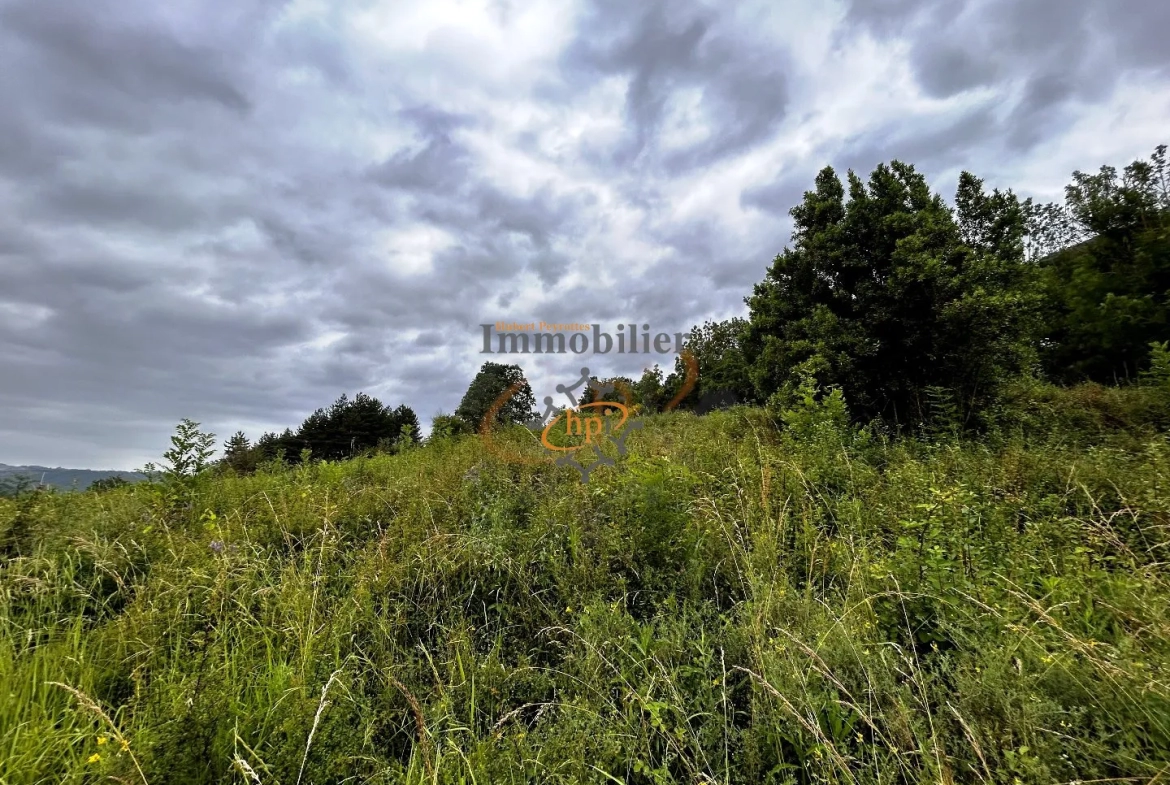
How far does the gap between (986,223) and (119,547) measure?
16213mm

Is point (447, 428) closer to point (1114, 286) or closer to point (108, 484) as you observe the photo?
point (108, 484)

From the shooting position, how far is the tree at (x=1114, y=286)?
1008cm

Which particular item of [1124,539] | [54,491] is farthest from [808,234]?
[54,491]

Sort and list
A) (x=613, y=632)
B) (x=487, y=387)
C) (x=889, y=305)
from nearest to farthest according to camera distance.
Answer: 1. (x=613, y=632)
2. (x=889, y=305)
3. (x=487, y=387)

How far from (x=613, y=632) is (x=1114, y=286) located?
1636 cm

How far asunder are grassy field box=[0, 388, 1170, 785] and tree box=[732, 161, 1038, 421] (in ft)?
11.4

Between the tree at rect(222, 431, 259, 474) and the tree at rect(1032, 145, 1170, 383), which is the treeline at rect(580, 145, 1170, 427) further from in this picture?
the tree at rect(222, 431, 259, 474)

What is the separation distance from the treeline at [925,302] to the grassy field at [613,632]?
287cm

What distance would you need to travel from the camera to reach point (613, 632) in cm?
237

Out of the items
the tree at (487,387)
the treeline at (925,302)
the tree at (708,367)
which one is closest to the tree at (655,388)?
the tree at (708,367)

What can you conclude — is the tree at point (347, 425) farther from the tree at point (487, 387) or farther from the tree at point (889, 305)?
the tree at point (889, 305)

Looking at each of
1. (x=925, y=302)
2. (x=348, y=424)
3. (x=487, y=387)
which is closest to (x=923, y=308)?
(x=925, y=302)

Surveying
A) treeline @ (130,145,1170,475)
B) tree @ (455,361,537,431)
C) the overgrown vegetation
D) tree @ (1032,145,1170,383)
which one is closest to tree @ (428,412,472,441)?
treeline @ (130,145,1170,475)

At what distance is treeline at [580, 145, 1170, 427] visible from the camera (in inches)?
285
